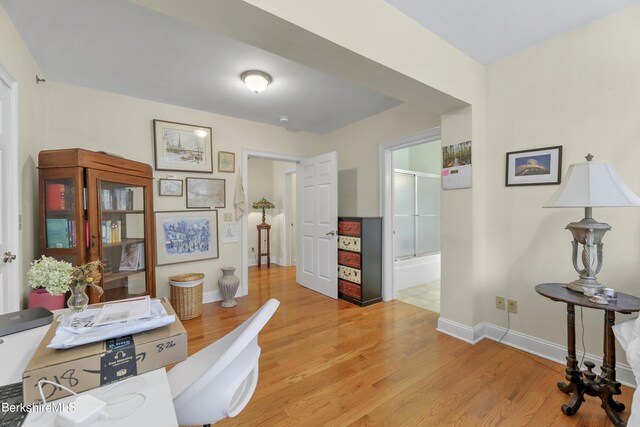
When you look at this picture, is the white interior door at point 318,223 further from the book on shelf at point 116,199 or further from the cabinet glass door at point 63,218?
the cabinet glass door at point 63,218

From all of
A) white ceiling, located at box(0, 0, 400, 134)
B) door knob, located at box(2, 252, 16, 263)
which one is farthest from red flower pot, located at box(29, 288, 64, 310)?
white ceiling, located at box(0, 0, 400, 134)

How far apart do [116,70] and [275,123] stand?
1.87 m

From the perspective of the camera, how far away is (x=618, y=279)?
1828 millimetres

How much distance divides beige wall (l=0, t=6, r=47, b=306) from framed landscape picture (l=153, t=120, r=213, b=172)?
3.18 ft

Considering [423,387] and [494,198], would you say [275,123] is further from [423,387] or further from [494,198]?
[423,387]

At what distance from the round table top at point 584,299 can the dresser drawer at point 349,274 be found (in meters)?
1.90

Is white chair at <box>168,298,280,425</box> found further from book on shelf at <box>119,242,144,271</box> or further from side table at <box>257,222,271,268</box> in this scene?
side table at <box>257,222,271,268</box>

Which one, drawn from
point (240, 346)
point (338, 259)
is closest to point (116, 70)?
point (240, 346)

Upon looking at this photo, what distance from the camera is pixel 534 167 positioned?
2.15 meters

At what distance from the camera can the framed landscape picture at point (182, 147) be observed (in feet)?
10.3

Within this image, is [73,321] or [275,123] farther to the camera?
[275,123]

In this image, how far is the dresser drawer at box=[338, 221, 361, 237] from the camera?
11.2 feet

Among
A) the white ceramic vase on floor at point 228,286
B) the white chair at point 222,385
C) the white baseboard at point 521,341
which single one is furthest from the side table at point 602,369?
the white ceramic vase on floor at point 228,286

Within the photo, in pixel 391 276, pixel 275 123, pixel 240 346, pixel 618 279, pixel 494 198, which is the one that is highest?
pixel 275 123
